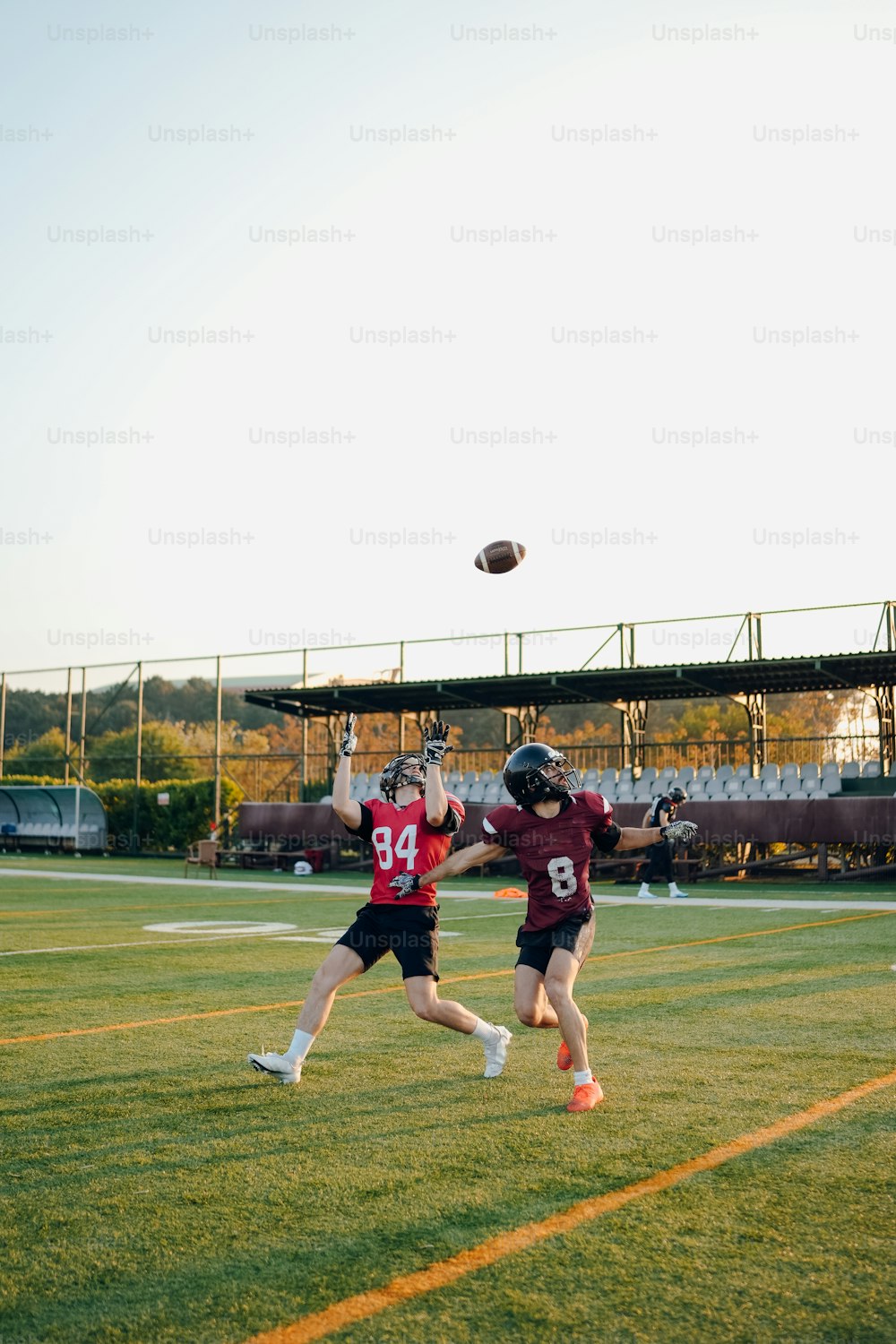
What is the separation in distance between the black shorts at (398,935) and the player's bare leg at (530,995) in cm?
45

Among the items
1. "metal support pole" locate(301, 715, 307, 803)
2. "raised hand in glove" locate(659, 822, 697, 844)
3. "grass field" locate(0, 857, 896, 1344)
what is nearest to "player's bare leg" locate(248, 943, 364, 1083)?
"grass field" locate(0, 857, 896, 1344)

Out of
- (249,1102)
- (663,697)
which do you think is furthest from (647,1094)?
(663,697)

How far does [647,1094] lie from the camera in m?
5.99

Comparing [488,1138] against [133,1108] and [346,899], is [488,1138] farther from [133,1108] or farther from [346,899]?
[346,899]

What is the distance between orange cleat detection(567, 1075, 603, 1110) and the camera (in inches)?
225

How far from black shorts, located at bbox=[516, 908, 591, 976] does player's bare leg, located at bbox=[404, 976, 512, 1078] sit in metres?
0.43

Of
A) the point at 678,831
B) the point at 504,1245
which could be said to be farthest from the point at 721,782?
the point at 504,1245

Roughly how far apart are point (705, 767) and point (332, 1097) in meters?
26.0

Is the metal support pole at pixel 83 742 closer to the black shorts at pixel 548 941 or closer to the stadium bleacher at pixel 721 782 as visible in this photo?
the stadium bleacher at pixel 721 782

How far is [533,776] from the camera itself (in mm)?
6180

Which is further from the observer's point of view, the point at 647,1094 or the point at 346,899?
the point at 346,899

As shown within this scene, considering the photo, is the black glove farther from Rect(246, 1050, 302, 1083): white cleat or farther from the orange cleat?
the orange cleat

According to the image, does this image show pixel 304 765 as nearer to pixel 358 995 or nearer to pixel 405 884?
pixel 358 995

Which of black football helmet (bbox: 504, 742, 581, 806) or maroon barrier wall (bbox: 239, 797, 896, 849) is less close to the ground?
black football helmet (bbox: 504, 742, 581, 806)
